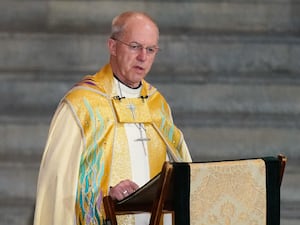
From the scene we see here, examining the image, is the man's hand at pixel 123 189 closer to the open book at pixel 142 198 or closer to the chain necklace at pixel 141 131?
the open book at pixel 142 198

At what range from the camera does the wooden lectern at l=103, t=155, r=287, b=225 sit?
3025 millimetres

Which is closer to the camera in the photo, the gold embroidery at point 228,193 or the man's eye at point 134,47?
the gold embroidery at point 228,193

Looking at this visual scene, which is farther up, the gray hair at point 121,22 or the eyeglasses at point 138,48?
the gray hair at point 121,22

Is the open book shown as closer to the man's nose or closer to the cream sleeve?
the cream sleeve

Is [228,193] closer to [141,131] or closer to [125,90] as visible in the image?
[141,131]

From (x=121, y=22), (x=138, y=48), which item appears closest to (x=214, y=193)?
(x=138, y=48)

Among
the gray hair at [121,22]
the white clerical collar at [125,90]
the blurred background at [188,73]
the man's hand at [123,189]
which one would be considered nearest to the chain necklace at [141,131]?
the white clerical collar at [125,90]

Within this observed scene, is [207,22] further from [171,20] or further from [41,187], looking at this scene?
[41,187]

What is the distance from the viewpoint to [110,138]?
356 cm

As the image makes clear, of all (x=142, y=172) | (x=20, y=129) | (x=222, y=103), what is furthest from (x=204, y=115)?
(x=142, y=172)

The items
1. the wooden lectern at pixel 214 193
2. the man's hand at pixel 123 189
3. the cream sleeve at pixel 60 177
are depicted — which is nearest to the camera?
the wooden lectern at pixel 214 193

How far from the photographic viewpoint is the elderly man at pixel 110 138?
11.2 ft

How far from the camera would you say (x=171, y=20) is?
601cm

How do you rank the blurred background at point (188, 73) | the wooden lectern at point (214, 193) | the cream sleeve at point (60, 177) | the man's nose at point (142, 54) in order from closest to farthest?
the wooden lectern at point (214, 193), the cream sleeve at point (60, 177), the man's nose at point (142, 54), the blurred background at point (188, 73)
